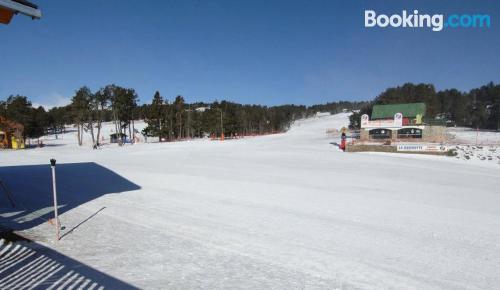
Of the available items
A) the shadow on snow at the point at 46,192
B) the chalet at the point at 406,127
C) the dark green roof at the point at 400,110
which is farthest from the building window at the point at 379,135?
the shadow on snow at the point at 46,192

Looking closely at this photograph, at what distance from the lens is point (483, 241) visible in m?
6.14

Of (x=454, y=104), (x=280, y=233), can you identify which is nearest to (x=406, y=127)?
(x=280, y=233)

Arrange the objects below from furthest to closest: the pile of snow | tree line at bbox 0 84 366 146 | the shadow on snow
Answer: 1. tree line at bbox 0 84 366 146
2. the pile of snow
3. the shadow on snow

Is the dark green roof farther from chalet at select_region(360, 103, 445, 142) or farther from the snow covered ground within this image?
the snow covered ground

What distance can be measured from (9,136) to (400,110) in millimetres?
58130

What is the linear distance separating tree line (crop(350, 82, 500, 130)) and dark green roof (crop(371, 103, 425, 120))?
25475 millimetres

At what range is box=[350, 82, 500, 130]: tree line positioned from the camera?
3044 inches

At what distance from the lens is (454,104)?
97.5m

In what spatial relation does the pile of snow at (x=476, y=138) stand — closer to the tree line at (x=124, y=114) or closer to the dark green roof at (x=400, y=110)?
the dark green roof at (x=400, y=110)

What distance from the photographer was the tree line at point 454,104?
7731 centimetres

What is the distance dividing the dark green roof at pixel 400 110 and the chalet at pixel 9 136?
52.5m

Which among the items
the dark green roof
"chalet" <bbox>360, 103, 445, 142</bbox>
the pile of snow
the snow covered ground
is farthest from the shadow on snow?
the dark green roof

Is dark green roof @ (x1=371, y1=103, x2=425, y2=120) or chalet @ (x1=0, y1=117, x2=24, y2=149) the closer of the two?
chalet @ (x1=0, y1=117, x2=24, y2=149)

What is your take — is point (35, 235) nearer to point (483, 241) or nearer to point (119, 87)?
point (483, 241)
